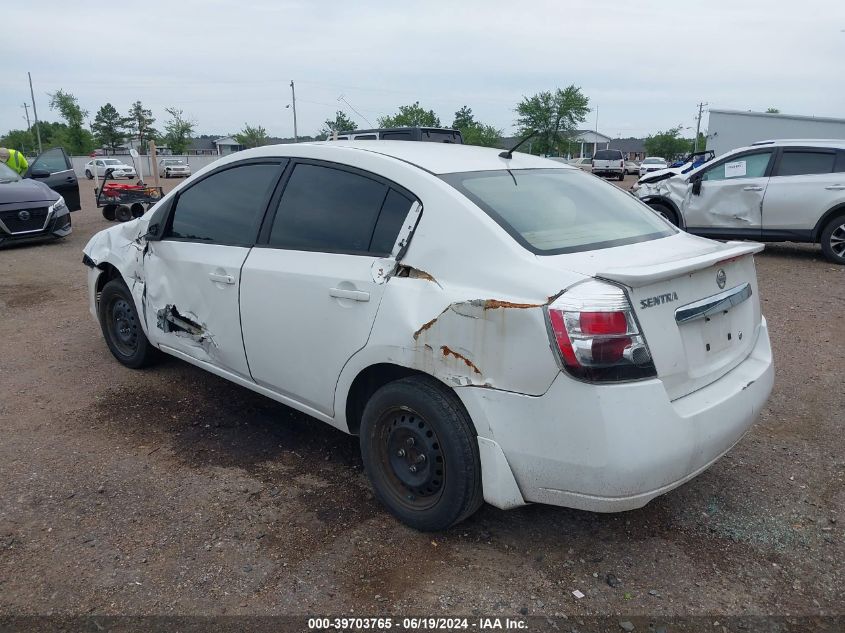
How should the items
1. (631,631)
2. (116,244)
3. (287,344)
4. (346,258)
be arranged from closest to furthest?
(631,631) < (346,258) < (287,344) < (116,244)

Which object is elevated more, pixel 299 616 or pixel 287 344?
pixel 287 344

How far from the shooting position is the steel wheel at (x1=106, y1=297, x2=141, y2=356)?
15.6ft

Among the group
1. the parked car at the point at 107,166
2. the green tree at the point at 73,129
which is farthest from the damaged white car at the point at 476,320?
the green tree at the point at 73,129

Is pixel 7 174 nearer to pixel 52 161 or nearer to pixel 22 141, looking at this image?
pixel 52 161

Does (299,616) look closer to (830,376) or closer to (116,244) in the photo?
(116,244)

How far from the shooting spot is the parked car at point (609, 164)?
117 ft

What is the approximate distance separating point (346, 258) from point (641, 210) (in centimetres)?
162

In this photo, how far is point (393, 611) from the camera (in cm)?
247

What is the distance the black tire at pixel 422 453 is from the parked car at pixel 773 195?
857 centimetres

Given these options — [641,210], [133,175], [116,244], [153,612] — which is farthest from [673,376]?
[133,175]

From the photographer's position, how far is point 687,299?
261cm

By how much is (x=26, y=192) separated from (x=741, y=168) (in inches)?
436

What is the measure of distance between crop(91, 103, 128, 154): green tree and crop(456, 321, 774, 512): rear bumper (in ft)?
264

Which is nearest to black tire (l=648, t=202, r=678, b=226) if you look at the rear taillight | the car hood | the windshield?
the rear taillight
